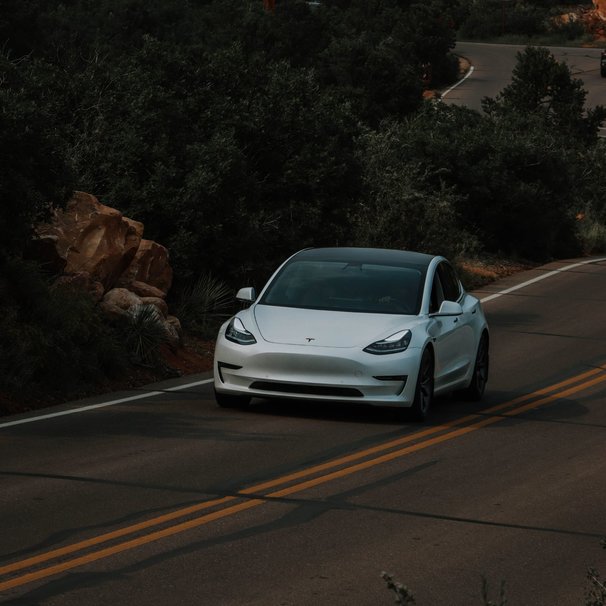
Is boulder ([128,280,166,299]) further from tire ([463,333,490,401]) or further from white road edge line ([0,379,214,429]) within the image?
tire ([463,333,490,401])

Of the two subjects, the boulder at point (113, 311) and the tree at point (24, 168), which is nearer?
the tree at point (24, 168)

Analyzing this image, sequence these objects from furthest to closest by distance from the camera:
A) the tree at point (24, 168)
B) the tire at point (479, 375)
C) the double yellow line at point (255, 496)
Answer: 1. the tire at point (479, 375)
2. the tree at point (24, 168)
3. the double yellow line at point (255, 496)

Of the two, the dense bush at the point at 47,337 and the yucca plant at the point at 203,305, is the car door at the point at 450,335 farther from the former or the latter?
the yucca plant at the point at 203,305

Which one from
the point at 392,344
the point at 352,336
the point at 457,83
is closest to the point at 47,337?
the point at 352,336

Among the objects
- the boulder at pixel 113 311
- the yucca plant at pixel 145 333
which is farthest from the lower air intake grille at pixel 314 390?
the boulder at pixel 113 311

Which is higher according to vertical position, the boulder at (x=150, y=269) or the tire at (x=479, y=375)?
the boulder at (x=150, y=269)

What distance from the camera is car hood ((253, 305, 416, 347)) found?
45.7 ft

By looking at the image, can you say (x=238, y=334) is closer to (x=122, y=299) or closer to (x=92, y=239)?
(x=122, y=299)

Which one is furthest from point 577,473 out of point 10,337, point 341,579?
point 10,337

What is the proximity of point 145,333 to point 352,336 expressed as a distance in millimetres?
4050

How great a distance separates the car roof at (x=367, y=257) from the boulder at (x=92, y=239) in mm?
3495

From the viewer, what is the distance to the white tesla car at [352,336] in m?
13.8

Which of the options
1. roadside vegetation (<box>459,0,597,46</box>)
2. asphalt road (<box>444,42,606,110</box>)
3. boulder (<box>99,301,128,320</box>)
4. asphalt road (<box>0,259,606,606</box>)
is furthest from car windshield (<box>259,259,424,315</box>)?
roadside vegetation (<box>459,0,597,46</box>)

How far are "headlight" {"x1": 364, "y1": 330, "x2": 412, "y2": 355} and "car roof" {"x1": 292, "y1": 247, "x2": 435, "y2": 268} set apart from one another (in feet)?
4.84
